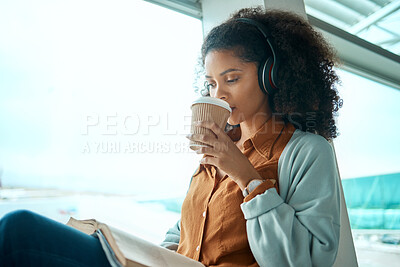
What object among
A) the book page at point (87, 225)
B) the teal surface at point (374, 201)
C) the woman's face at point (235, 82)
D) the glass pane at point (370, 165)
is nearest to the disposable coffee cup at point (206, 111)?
the woman's face at point (235, 82)

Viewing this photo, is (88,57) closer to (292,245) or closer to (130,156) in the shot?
(130,156)

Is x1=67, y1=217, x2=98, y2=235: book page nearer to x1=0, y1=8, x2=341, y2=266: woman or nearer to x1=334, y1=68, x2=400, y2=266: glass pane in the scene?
x1=0, y1=8, x2=341, y2=266: woman

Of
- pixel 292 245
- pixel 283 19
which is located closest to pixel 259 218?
pixel 292 245

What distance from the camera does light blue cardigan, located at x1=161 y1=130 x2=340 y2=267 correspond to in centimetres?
74

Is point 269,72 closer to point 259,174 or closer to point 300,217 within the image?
point 259,174

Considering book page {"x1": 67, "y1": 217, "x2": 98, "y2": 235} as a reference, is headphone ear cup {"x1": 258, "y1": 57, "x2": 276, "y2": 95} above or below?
above

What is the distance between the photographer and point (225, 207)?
0.89 metres

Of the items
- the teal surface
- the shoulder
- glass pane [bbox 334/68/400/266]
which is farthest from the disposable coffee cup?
the teal surface

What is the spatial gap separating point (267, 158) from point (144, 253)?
0.51 metres

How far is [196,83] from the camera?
4.92 feet

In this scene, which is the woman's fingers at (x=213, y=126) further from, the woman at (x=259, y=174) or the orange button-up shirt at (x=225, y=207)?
the orange button-up shirt at (x=225, y=207)

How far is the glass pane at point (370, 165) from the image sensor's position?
2328 mm

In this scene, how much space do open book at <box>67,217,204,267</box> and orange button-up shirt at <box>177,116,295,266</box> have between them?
11cm

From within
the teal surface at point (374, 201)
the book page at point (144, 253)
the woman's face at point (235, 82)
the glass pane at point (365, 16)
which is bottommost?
the teal surface at point (374, 201)
